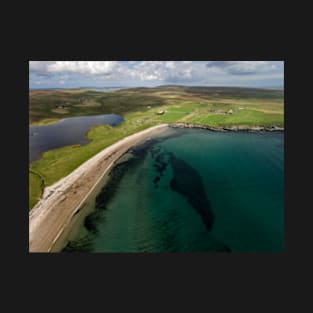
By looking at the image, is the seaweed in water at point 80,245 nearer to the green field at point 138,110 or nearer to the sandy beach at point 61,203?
the sandy beach at point 61,203

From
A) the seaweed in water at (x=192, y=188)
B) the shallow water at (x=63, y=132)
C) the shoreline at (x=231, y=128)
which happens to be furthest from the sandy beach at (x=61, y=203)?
the shoreline at (x=231, y=128)

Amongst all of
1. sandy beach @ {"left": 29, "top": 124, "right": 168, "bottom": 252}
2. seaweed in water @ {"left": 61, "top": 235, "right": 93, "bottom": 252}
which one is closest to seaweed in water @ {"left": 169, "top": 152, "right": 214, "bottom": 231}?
sandy beach @ {"left": 29, "top": 124, "right": 168, "bottom": 252}

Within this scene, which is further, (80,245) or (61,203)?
(61,203)

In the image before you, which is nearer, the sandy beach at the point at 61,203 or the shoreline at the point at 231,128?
the sandy beach at the point at 61,203

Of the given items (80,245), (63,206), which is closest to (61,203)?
(63,206)

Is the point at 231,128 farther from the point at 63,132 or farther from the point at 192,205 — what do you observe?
the point at 63,132

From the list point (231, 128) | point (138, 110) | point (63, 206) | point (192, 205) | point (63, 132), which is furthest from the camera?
point (138, 110)
